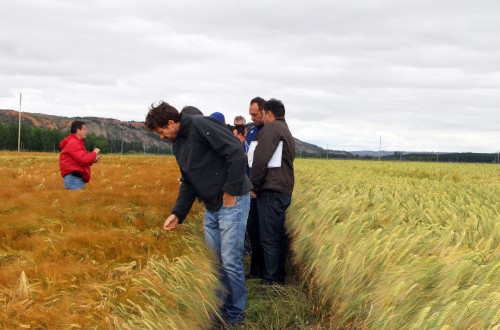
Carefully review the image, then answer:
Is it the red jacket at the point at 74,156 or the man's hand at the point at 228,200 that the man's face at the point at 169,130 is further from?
the red jacket at the point at 74,156

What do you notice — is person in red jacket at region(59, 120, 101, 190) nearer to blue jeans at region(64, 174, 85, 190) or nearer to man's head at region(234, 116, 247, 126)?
blue jeans at region(64, 174, 85, 190)

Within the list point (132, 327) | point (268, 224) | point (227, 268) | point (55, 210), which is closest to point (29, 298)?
point (132, 327)

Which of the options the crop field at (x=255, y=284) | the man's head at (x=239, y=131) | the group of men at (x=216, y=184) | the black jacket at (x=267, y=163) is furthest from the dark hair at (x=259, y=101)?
the group of men at (x=216, y=184)

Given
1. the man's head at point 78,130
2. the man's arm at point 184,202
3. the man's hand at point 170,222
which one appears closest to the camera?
the man's hand at point 170,222

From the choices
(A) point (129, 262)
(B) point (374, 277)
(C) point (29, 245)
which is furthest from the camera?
(C) point (29, 245)

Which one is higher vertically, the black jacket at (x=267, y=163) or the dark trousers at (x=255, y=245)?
the black jacket at (x=267, y=163)

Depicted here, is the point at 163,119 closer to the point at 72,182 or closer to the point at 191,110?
the point at 191,110

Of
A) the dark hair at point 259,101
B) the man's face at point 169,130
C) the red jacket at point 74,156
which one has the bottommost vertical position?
the red jacket at point 74,156

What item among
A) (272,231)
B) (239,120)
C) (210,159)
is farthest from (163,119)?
(239,120)

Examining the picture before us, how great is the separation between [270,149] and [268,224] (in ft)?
3.41

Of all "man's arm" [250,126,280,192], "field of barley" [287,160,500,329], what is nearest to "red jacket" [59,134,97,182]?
"man's arm" [250,126,280,192]

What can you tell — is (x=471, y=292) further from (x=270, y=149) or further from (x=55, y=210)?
(x=55, y=210)

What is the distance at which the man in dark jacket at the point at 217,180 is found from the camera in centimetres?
430

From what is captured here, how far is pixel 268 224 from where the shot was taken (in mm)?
6023
